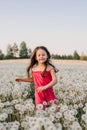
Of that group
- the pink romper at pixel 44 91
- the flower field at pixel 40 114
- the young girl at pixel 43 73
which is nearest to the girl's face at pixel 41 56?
the young girl at pixel 43 73

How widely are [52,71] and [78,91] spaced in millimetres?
1881

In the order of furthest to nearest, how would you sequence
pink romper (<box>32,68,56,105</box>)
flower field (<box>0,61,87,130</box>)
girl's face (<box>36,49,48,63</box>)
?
pink romper (<box>32,68,56,105</box>) < girl's face (<box>36,49,48,63</box>) < flower field (<box>0,61,87,130</box>)

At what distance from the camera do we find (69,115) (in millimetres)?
4531

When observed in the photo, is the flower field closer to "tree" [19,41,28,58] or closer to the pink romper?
the pink romper

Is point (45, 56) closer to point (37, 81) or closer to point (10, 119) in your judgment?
point (37, 81)

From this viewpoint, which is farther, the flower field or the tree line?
the tree line

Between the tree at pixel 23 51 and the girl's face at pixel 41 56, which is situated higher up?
the girl's face at pixel 41 56

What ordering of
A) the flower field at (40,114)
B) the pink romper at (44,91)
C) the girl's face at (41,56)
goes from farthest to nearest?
1. the pink romper at (44,91)
2. the girl's face at (41,56)
3. the flower field at (40,114)

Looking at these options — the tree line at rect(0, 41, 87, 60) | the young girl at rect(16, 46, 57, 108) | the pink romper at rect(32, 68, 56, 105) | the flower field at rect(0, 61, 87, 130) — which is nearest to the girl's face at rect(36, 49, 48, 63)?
the young girl at rect(16, 46, 57, 108)

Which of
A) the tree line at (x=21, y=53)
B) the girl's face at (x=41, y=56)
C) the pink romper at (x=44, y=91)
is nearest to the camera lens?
the girl's face at (x=41, y=56)

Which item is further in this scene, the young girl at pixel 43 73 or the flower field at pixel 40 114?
the young girl at pixel 43 73

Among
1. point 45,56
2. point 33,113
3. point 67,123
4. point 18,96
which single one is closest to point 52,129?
point 67,123

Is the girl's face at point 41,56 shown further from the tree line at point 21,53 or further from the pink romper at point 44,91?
the tree line at point 21,53

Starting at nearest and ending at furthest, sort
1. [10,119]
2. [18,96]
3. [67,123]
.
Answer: [67,123]
[10,119]
[18,96]
